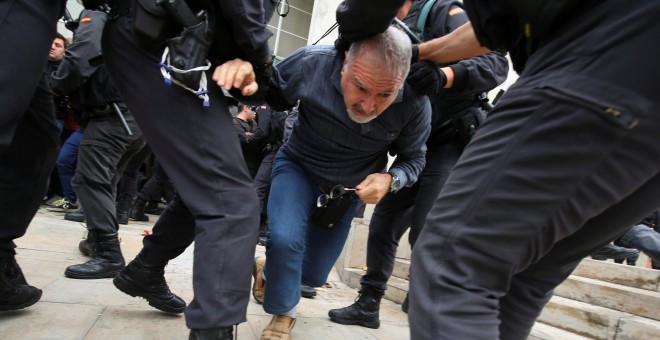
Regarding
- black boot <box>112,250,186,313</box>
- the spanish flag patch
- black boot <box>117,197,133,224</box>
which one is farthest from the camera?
black boot <box>117,197,133,224</box>

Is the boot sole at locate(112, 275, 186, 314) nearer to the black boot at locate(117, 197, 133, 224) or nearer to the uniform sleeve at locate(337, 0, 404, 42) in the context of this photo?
the uniform sleeve at locate(337, 0, 404, 42)

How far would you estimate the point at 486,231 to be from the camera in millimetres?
959

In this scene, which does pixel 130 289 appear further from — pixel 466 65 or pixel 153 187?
pixel 153 187

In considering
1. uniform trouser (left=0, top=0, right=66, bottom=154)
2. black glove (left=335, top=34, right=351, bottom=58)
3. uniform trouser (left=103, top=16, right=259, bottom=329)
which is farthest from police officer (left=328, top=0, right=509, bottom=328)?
uniform trouser (left=0, top=0, right=66, bottom=154)

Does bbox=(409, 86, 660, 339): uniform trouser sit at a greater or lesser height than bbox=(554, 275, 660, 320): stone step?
greater

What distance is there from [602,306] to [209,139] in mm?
3031

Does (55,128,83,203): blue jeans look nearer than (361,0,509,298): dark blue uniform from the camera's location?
No

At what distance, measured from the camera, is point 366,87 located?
211 cm

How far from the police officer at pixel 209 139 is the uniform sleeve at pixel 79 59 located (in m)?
1.83

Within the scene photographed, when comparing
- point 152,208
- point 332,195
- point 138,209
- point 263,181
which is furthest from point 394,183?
point 152,208

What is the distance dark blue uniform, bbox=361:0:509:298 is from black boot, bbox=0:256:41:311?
185 cm

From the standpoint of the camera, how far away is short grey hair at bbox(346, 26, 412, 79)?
80.8 inches

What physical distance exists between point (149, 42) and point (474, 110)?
195cm

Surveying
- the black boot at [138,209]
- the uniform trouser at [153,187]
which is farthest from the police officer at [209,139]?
the black boot at [138,209]
